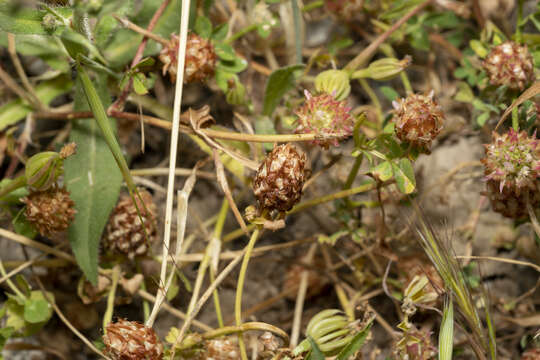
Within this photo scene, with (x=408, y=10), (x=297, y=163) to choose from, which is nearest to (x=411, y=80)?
(x=408, y=10)

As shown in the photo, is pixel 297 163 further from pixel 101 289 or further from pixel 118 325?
pixel 101 289

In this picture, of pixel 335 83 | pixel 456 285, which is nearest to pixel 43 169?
pixel 335 83

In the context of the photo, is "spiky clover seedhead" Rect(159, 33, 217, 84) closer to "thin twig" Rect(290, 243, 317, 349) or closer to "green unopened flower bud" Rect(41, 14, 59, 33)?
"green unopened flower bud" Rect(41, 14, 59, 33)

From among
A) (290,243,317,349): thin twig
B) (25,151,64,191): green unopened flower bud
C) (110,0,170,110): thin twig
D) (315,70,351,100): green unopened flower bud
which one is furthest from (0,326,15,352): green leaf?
(315,70,351,100): green unopened flower bud

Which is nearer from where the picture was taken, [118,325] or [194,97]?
[118,325]

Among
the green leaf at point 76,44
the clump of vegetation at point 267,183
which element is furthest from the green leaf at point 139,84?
the green leaf at point 76,44
